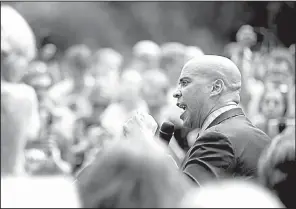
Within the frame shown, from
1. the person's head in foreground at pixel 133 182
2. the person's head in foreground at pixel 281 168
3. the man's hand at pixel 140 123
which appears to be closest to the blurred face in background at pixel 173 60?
the man's hand at pixel 140 123

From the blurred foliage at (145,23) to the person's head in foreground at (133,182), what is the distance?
4.94 m

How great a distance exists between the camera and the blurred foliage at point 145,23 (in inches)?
240

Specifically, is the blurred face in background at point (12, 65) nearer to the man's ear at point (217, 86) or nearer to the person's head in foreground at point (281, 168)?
the person's head in foreground at point (281, 168)

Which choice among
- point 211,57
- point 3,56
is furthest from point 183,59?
point 3,56

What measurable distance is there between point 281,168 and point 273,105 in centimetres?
377

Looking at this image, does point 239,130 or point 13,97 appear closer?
point 13,97

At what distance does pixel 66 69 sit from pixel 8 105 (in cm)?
471

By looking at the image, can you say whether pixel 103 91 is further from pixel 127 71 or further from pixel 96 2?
pixel 96 2

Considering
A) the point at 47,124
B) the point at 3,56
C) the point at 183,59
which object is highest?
the point at 3,56

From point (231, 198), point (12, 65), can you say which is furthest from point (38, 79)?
point (231, 198)

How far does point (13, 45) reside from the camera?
4.95 ft

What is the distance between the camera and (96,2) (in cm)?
623

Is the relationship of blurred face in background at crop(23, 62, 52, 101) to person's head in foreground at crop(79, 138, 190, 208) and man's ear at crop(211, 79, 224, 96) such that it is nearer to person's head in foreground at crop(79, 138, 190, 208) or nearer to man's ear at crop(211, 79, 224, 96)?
man's ear at crop(211, 79, 224, 96)

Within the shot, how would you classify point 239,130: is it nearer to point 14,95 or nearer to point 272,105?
point 14,95
